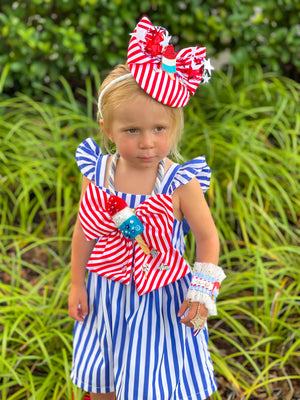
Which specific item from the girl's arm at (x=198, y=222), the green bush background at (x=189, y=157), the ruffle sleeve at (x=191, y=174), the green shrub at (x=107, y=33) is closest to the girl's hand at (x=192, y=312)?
the girl's arm at (x=198, y=222)

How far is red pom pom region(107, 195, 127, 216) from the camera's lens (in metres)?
Answer: 1.35

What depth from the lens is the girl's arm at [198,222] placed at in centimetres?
140

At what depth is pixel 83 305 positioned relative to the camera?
5.05 feet

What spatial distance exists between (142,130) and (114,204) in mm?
199

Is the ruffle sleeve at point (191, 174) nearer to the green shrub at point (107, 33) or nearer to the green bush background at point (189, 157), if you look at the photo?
the green bush background at point (189, 157)

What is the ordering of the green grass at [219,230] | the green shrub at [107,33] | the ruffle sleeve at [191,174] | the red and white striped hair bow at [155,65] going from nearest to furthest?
the red and white striped hair bow at [155,65], the ruffle sleeve at [191,174], the green grass at [219,230], the green shrub at [107,33]

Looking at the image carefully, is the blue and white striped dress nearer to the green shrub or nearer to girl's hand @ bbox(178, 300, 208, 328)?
girl's hand @ bbox(178, 300, 208, 328)

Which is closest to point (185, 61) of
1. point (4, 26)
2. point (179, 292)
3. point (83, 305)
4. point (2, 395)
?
point (179, 292)

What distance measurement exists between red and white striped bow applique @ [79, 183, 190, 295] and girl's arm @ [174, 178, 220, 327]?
0.07m

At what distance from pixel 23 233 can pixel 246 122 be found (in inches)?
52.0

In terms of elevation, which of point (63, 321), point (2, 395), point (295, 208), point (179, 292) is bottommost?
point (2, 395)

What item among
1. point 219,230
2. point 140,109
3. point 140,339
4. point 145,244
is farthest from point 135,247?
point 219,230

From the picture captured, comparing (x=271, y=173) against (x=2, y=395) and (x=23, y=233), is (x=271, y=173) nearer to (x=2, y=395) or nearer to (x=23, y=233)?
(x=23, y=233)

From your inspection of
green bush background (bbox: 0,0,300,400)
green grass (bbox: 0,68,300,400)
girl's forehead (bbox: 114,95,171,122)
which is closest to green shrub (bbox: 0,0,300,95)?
green bush background (bbox: 0,0,300,400)
